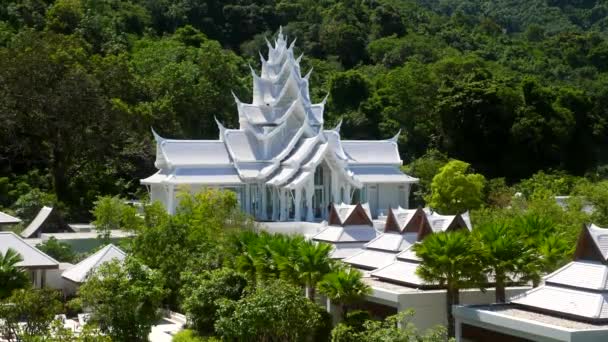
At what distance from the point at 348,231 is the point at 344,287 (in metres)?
8.83

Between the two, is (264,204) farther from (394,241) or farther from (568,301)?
(568,301)

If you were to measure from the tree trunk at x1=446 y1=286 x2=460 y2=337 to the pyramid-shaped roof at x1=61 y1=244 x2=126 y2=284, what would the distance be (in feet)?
39.6

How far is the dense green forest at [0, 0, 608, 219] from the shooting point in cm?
4988

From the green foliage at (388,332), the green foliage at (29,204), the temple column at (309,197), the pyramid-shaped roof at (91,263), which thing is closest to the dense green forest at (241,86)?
the green foliage at (29,204)

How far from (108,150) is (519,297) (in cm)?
3503

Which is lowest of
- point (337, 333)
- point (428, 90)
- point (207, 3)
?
point (337, 333)

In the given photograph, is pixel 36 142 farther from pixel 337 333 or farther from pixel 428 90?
pixel 337 333

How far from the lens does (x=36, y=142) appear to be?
51969 mm

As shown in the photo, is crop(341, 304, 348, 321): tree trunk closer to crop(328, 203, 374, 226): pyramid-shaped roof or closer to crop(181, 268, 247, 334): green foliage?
crop(181, 268, 247, 334): green foliage

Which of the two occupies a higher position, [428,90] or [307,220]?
[428,90]

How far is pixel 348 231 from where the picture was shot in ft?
104

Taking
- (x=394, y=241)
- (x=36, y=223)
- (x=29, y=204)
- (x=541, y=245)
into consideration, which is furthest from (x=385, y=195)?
(x=541, y=245)

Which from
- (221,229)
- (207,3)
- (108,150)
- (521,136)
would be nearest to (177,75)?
(108,150)

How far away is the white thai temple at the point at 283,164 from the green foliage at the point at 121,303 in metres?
18.6
